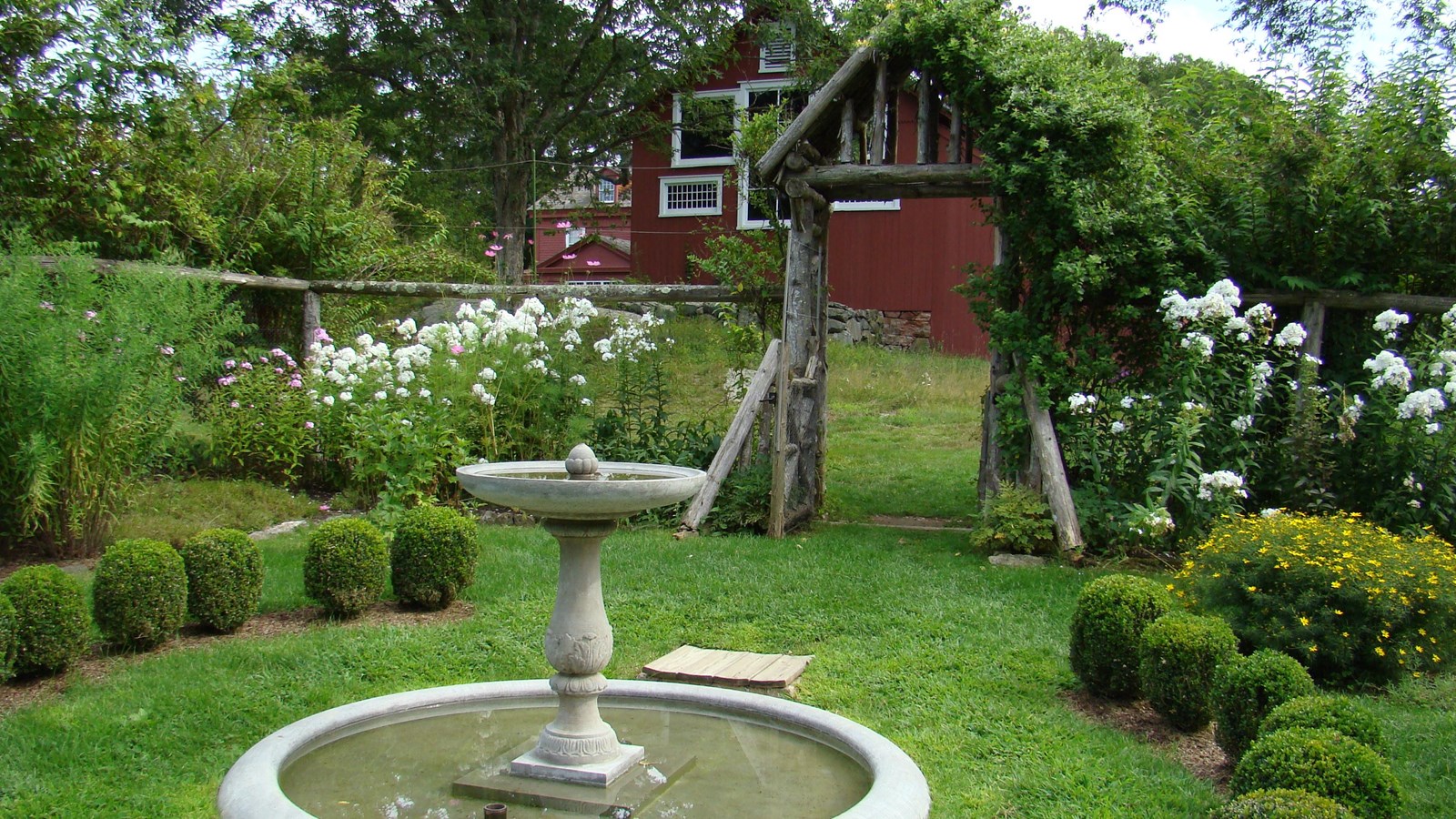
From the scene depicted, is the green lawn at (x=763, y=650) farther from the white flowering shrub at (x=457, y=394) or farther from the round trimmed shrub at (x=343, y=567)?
the white flowering shrub at (x=457, y=394)

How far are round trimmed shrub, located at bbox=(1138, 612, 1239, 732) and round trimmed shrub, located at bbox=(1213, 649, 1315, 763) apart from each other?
0.86 ft

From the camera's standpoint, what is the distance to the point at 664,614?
662 centimetres

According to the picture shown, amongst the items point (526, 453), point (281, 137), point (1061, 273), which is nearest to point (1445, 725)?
point (1061, 273)

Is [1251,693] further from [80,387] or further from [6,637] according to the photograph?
[80,387]

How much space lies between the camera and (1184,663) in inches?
186

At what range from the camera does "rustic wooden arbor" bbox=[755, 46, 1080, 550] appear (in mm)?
9219

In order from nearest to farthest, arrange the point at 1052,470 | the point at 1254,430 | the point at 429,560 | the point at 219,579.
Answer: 1. the point at 219,579
2. the point at 429,560
3. the point at 1254,430
4. the point at 1052,470

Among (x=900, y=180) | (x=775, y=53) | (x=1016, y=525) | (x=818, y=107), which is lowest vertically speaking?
(x=1016, y=525)

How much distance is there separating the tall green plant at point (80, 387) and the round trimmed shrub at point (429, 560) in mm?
2179

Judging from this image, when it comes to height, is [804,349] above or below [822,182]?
below

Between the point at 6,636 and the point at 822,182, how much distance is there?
22.9 feet

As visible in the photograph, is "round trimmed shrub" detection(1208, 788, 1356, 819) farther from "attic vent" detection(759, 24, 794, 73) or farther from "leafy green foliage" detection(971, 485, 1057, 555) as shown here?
"attic vent" detection(759, 24, 794, 73)

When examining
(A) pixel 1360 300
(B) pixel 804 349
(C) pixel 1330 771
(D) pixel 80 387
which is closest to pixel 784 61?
(B) pixel 804 349

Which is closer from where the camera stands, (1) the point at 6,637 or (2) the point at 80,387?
(1) the point at 6,637
